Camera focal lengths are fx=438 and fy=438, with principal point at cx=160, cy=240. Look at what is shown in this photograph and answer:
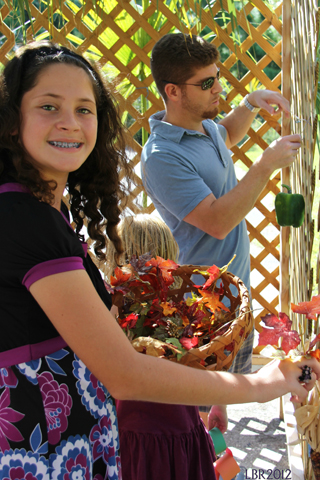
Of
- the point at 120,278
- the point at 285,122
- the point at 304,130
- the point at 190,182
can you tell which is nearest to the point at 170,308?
the point at 120,278

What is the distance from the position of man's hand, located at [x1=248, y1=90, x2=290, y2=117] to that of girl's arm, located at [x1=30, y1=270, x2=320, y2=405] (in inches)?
40.8

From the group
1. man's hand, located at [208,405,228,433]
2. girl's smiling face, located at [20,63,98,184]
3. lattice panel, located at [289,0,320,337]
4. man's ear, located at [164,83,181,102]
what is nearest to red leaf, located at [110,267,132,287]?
girl's smiling face, located at [20,63,98,184]

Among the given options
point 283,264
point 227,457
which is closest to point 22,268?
point 227,457

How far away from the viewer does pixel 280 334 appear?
64 centimetres

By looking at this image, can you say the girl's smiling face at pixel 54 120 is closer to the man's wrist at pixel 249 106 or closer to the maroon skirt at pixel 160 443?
the maroon skirt at pixel 160 443

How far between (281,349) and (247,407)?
129 centimetres

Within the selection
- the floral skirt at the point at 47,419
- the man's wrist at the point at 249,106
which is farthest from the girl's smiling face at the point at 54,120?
the man's wrist at the point at 249,106

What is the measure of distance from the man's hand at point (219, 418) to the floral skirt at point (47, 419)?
2.02 ft

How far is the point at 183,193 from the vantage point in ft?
4.15

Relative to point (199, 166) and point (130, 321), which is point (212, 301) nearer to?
point (130, 321)

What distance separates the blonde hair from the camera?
1.11 metres

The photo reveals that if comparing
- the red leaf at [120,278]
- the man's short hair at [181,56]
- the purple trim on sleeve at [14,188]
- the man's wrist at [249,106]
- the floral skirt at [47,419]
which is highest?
→ the man's short hair at [181,56]

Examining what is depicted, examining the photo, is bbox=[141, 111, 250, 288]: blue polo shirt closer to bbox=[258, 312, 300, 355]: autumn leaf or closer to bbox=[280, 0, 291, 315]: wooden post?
bbox=[280, 0, 291, 315]: wooden post

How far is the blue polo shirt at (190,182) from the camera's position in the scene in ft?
4.18
